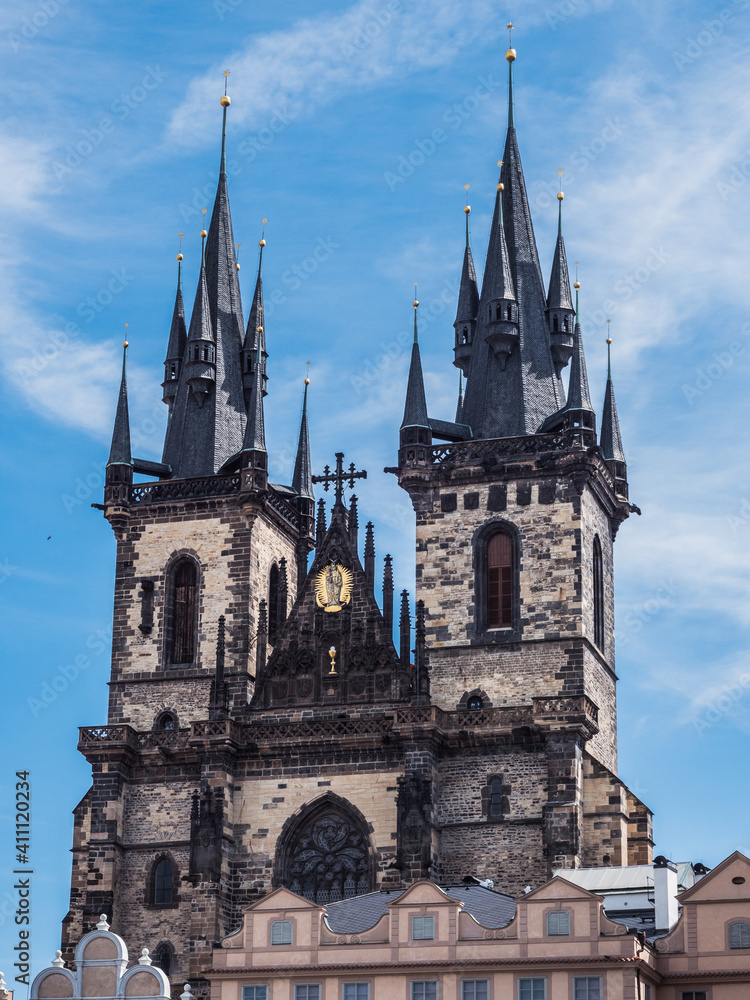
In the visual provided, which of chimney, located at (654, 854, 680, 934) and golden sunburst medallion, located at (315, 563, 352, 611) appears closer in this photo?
chimney, located at (654, 854, 680, 934)

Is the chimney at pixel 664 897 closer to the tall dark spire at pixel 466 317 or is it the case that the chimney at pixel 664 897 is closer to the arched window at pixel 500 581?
the arched window at pixel 500 581

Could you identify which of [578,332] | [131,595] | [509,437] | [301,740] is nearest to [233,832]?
[301,740]

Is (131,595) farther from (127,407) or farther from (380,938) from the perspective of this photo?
(380,938)

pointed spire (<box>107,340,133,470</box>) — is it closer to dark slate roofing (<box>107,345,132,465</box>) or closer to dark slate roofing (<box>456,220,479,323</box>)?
dark slate roofing (<box>107,345,132,465</box>)

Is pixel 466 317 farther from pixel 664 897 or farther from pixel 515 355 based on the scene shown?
pixel 664 897

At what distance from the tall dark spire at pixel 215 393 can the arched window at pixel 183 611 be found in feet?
10.2

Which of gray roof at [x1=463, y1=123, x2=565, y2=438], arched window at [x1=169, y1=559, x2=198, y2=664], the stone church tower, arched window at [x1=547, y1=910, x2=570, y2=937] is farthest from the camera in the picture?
gray roof at [x1=463, y1=123, x2=565, y2=438]

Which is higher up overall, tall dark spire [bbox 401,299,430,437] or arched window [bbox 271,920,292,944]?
tall dark spire [bbox 401,299,430,437]

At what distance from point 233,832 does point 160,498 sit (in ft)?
34.8

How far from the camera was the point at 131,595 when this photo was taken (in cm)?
6631

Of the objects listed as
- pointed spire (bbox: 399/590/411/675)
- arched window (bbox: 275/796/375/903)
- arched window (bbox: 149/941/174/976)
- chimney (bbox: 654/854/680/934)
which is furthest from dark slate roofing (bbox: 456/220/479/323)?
chimney (bbox: 654/854/680/934)

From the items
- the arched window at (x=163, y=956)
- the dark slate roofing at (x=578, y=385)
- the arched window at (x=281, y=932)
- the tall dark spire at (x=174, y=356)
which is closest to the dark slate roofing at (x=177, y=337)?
the tall dark spire at (x=174, y=356)

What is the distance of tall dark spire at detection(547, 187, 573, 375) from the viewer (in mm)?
68500

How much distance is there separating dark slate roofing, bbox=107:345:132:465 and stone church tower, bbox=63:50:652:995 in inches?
2.6
